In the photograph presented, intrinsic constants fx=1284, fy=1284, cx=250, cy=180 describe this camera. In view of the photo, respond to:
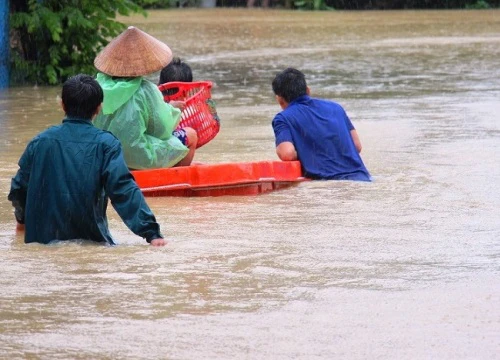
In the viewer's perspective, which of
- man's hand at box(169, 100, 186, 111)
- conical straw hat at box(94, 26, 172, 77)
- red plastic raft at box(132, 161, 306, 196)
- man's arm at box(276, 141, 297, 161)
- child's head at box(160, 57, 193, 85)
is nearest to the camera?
conical straw hat at box(94, 26, 172, 77)

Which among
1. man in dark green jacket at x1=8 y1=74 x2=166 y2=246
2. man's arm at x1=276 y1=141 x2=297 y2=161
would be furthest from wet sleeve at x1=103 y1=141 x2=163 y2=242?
man's arm at x1=276 y1=141 x2=297 y2=161

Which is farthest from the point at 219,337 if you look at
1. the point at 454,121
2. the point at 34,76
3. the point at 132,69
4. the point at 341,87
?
the point at 34,76

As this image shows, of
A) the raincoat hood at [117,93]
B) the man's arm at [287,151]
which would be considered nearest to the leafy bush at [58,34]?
the man's arm at [287,151]

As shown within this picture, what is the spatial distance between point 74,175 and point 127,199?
359mm

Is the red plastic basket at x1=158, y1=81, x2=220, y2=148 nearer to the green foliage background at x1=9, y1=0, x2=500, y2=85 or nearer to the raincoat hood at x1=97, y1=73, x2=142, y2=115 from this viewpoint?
the raincoat hood at x1=97, y1=73, x2=142, y2=115

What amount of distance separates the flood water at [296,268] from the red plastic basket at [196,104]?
0.94 meters

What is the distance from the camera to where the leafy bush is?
18.0 m

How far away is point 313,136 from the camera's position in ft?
32.0

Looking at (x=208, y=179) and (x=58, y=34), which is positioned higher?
(x=208, y=179)

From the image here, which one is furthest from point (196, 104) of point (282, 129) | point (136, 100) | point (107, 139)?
A: point (107, 139)

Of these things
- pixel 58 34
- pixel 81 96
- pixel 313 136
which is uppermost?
pixel 81 96

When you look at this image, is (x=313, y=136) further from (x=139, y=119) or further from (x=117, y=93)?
(x=117, y=93)

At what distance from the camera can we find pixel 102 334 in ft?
18.2

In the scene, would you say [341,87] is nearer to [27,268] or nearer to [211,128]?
[211,128]
